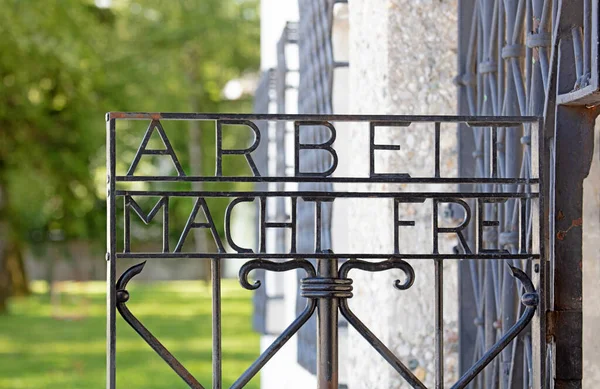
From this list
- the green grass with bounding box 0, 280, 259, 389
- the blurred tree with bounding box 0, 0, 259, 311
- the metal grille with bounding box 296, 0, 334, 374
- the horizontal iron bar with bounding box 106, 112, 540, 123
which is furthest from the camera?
the blurred tree with bounding box 0, 0, 259, 311

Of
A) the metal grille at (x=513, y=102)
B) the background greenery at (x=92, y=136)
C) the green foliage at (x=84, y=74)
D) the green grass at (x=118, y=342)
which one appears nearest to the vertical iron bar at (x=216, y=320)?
the metal grille at (x=513, y=102)

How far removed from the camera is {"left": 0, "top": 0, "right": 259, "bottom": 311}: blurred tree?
18781mm

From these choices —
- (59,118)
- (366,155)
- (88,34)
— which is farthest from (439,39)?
(59,118)

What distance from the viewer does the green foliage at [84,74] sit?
18.6 meters

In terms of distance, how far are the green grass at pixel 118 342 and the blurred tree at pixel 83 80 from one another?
6.45 feet

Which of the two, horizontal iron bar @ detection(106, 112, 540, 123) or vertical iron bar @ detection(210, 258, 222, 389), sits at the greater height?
horizontal iron bar @ detection(106, 112, 540, 123)

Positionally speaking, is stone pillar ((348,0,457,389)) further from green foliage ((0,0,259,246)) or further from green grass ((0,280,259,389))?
green foliage ((0,0,259,246))

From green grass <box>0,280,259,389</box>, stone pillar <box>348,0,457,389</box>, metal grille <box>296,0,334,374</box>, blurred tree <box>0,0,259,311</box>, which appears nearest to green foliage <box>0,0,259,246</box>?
blurred tree <box>0,0,259,311</box>

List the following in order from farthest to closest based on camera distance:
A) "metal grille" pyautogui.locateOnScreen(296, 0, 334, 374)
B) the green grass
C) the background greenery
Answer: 1. the background greenery
2. the green grass
3. "metal grille" pyautogui.locateOnScreen(296, 0, 334, 374)

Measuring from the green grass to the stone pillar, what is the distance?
25.3ft

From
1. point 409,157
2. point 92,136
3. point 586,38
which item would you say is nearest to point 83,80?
point 92,136

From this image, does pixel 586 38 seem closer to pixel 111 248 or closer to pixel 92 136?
pixel 111 248

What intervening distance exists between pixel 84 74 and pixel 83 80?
361mm

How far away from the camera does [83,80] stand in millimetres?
20469
